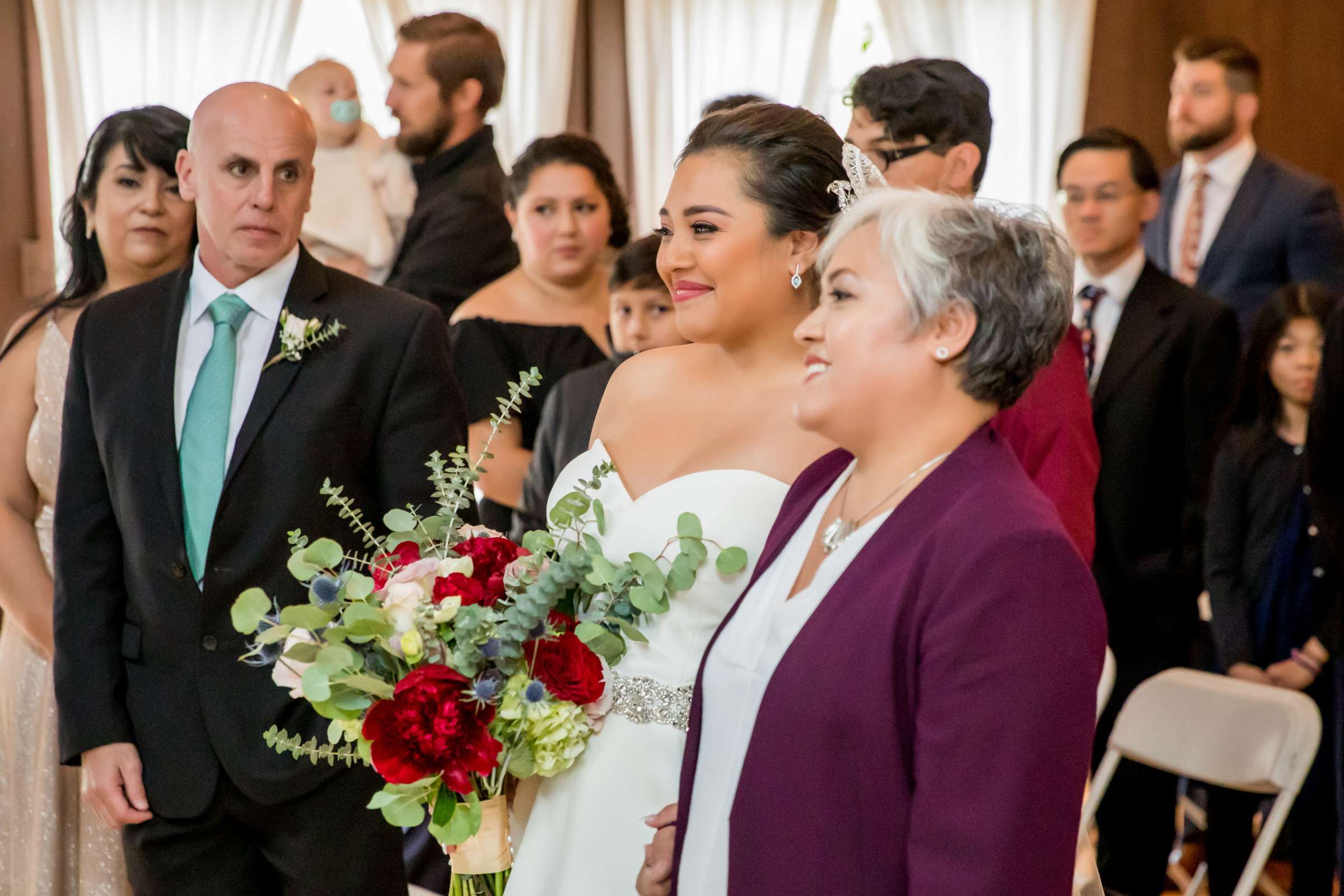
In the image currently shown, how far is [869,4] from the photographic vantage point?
8328mm

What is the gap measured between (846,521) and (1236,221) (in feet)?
16.7

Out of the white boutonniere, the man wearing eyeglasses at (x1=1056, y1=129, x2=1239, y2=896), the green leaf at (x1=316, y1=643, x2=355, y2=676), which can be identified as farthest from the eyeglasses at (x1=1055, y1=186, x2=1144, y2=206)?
the green leaf at (x1=316, y1=643, x2=355, y2=676)

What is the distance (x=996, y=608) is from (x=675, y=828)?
633mm

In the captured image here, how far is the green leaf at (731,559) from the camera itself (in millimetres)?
2014

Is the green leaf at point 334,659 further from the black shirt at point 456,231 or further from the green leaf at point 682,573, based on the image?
the black shirt at point 456,231

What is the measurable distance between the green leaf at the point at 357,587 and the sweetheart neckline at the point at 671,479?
0.46 metres

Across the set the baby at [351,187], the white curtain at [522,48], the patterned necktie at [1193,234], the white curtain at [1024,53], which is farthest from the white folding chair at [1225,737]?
the white curtain at [522,48]

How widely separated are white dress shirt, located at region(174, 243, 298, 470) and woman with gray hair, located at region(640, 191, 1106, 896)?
3.81 ft

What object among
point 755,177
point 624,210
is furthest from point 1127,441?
point 755,177

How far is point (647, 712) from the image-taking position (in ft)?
7.00

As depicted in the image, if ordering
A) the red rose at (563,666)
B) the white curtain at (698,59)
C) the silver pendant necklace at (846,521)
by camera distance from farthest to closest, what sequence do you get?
the white curtain at (698,59)
the red rose at (563,666)
the silver pendant necklace at (846,521)

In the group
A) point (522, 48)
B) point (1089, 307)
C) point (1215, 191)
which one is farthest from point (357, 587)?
point (522, 48)

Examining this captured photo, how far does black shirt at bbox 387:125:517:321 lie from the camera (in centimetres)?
447

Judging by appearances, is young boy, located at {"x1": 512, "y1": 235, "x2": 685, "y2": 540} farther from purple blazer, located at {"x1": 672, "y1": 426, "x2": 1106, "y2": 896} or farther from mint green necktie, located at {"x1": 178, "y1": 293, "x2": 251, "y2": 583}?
purple blazer, located at {"x1": 672, "y1": 426, "x2": 1106, "y2": 896}
